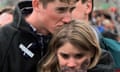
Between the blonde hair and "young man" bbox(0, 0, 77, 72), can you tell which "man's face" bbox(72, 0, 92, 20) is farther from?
the blonde hair

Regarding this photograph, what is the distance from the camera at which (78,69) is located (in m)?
3.93

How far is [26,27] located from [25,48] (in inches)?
6.8

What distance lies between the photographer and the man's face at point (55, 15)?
4266 millimetres

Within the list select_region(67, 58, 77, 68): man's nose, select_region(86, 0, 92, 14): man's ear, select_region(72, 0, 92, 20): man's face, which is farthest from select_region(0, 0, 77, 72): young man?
select_region(86, 0, 92, 14): man's ear

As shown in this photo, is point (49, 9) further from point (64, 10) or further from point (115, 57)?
point (115, 57)

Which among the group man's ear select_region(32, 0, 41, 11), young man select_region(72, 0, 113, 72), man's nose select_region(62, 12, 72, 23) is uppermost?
man's ear select_region(32, 0, 41, 11)

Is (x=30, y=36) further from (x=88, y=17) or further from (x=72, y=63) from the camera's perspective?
(x=88, y=17)

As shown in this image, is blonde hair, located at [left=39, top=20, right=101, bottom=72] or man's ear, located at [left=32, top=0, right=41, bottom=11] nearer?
blonde hair, located at [left=39, top=20, right=101, bottom=72]

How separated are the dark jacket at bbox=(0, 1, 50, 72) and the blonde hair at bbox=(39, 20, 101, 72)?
10 centimetres

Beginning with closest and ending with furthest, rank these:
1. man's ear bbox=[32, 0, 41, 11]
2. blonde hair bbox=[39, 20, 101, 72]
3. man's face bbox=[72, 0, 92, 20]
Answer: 1. blonde hair bbox=[39, 20, 101, 72]
2. man's ear bbox=[32, 0, 41, 11]
3. man's face bbox=[72, 0, 92, 20]

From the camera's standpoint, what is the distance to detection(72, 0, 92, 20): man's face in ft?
15.1

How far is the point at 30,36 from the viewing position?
168 inches

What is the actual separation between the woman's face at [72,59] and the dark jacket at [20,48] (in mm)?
264

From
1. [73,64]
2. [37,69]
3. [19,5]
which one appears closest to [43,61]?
[37,69]
